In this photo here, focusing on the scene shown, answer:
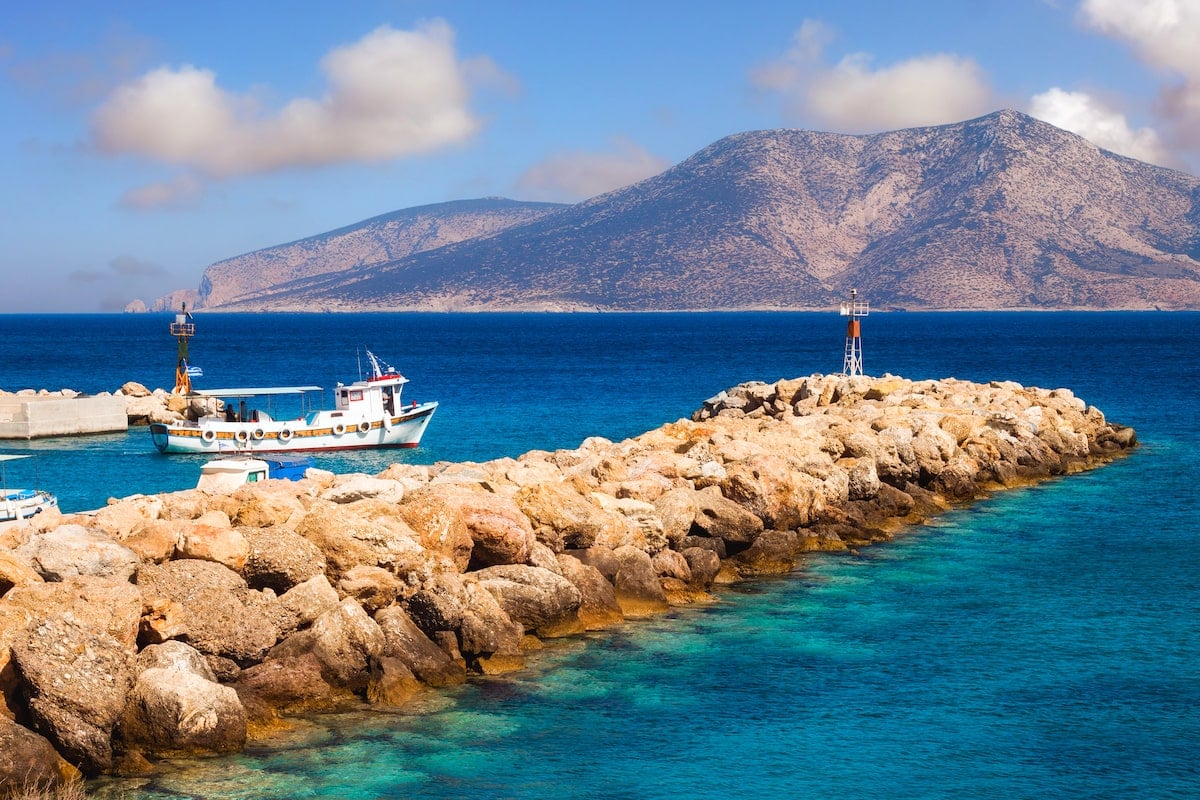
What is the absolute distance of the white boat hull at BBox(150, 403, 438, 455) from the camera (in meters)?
43.9

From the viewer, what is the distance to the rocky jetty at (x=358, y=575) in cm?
1287

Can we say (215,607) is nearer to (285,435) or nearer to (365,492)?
(365,492)

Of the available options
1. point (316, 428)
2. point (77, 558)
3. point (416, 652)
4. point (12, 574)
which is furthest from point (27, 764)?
point (316, 428)

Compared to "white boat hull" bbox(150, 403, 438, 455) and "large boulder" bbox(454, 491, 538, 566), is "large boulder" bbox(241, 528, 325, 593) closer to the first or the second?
"large boulder" bbox(454, 491, 538, 566)

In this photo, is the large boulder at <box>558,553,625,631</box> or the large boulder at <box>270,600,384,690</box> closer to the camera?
the large boulder at <box>270,600,384,690</box>

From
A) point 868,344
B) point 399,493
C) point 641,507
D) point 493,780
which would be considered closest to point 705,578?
point 641,507

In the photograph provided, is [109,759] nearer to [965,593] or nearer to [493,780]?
[493,780]

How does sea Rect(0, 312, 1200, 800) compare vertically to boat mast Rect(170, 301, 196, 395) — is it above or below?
below

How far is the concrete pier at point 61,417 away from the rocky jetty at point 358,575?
27433mm

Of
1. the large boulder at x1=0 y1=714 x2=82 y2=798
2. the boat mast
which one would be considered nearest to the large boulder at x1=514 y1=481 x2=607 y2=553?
the large boulder at x1=0 y1=714 x2=82 y2=798

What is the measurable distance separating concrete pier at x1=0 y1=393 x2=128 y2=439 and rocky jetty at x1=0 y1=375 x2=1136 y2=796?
90.0 feet

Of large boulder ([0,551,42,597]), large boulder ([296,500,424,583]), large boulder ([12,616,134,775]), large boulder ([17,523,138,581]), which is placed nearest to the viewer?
→ large boulder ([12,616,134,775])

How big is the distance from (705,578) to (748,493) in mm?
3252

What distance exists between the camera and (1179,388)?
6228cm
